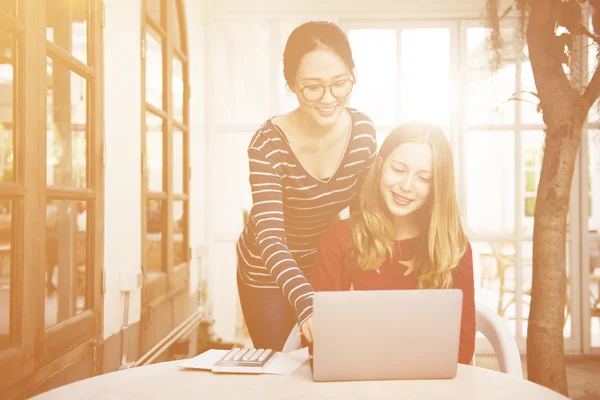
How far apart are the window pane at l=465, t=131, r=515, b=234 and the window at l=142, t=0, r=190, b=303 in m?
1.81

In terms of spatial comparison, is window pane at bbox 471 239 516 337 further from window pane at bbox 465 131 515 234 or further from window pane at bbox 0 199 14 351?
window pane at bbox 0 199 14 351

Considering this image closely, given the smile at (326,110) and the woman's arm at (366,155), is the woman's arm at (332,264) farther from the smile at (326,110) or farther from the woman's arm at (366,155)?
the smile at (326,110)

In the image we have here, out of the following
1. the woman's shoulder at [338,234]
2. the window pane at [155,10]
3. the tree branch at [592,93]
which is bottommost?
the woman's shoulder at [338,234]

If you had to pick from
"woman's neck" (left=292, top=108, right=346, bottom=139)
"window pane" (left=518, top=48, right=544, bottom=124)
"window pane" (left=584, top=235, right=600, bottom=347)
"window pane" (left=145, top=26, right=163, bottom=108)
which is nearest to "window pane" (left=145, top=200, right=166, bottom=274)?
"window pane" (left=145, top=26, right=163, bottom=108)

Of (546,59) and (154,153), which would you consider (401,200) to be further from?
(154,153)

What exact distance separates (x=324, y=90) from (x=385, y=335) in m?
1.31

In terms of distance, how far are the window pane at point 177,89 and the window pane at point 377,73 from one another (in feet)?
3.25

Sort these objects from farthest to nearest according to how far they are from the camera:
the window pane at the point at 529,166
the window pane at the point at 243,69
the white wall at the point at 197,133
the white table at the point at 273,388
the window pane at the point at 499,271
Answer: the window pane at the point at 499,271
the window pane at the point at 529,166
the window pane at the point at 243,69
the white wall at the point at 197,133
the white table at the point at 273,388

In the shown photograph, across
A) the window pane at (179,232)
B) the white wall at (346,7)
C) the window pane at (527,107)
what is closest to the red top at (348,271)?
the window pane at (179,232)

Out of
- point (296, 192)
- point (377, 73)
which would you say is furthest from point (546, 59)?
point (377, 73)

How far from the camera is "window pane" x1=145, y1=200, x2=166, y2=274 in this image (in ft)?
9.31

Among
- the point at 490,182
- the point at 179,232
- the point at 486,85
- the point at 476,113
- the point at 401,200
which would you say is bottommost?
the point at 179,232

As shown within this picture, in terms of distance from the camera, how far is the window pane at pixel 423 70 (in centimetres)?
345

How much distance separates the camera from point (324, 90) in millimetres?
2418
